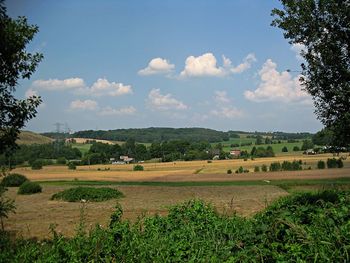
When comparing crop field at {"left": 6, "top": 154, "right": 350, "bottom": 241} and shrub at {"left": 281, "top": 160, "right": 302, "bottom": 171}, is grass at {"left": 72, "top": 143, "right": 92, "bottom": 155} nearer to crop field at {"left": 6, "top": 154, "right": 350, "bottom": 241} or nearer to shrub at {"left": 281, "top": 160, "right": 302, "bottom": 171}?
crop field at {"left": 6, "top": 154, "right": 350, "bottom": 241}

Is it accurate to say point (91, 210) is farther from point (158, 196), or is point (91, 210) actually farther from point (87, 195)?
point (158, 196)

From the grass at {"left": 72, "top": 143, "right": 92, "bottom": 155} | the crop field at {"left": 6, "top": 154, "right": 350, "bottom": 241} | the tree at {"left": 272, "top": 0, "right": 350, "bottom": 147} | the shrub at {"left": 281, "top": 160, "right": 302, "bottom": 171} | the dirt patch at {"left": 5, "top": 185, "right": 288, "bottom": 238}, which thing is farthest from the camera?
the grass at {"left": 72, "top": 143, "right": 92, "bottom": 155}

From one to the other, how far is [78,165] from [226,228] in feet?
366

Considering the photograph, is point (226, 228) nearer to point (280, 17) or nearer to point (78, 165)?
point (280, 17)

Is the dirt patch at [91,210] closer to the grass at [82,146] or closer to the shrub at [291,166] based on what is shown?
the shrub at [291,166]

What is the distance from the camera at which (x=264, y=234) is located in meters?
6.12

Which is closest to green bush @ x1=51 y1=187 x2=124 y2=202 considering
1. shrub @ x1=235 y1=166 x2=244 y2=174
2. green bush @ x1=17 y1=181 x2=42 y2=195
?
green bush @ x1=17 y1=181 x2=42 y2=195

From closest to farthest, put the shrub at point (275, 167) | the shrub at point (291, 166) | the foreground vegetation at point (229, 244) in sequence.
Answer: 1. the foreground vegetation at point (229, 244)
2. the shrub at point (291, 166)
3. the shrub at point (275, 167)

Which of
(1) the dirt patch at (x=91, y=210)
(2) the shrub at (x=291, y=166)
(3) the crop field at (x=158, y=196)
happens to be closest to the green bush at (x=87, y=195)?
(3) the crop field at (x=158, y=196)

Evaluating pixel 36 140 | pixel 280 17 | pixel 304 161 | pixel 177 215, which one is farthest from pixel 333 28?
pixel 36 140

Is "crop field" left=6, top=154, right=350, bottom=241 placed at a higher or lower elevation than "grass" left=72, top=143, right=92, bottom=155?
lower

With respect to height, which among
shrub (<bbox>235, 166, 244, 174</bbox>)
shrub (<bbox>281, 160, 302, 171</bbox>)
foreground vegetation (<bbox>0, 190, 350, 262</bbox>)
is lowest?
shrub (<bbox>235, 166, 244, 174</bbox>)

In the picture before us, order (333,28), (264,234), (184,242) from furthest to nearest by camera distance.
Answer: (333,28), (184,242), (264,234)

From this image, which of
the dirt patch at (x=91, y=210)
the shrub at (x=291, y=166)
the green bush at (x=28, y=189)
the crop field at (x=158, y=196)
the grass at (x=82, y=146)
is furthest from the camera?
the grass at (x=82, y=146)
